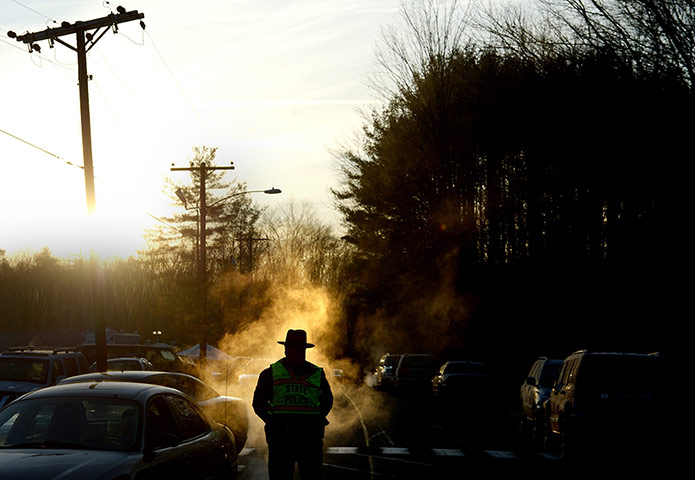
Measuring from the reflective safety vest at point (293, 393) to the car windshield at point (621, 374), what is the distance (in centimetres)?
655

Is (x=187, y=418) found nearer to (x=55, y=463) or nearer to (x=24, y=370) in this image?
(x=55, y=463)

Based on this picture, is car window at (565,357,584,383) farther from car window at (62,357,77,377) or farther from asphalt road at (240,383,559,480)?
car window at (62,357,77,377)

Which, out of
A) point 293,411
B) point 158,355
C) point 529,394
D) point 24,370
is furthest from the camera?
point 158,355

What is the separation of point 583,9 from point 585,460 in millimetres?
14568

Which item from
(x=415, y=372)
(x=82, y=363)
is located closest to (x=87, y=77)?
(x=82, y=363)

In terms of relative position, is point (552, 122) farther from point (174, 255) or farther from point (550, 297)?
point (174, 255)

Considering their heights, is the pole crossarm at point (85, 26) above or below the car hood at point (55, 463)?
above

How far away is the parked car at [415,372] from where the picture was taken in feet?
135

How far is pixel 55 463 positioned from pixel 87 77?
17344mm

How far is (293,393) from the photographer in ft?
28.2

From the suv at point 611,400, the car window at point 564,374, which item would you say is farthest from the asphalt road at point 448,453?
the car window at point 564,374

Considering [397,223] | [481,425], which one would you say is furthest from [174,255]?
[481,425]

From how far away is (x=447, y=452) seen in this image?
17688mm

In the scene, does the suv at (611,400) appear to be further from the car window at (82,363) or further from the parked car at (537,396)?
the car window at (82,363)
